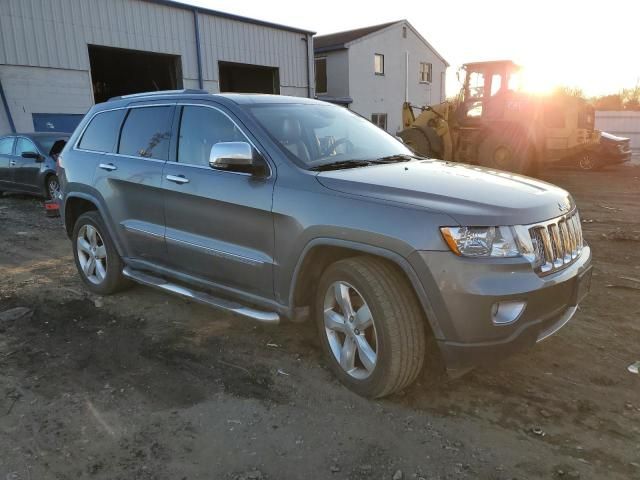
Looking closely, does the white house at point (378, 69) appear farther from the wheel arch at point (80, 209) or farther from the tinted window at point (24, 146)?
the wheel arch at point (80, 209)

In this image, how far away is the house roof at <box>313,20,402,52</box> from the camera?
2787 centimetres

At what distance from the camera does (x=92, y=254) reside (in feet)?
16.7

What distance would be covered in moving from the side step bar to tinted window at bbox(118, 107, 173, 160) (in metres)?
1.03

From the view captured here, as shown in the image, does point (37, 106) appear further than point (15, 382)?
Yes

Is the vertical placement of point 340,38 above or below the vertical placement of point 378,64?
above

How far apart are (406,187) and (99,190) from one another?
3110mm

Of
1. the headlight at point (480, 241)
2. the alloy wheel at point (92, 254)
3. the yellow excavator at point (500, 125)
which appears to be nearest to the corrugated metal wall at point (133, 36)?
the yellow excavator at point (500, 125)

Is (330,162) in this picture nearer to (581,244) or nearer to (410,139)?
(581,244)

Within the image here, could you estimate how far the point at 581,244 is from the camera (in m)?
3.38

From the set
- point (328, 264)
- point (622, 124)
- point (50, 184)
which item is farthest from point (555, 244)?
point (622, 124)

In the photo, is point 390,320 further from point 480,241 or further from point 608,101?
point 608,101

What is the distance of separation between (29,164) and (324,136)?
9.55 meters

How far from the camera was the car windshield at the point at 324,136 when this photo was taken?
361 centimetres

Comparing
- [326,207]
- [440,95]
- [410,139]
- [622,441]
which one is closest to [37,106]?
[410,139]
